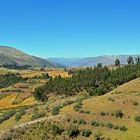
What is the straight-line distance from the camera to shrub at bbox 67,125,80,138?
4591cm

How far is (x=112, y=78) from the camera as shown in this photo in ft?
541

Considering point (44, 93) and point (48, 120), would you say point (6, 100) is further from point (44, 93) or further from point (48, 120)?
point (48, 120)

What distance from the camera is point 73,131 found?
152 feet

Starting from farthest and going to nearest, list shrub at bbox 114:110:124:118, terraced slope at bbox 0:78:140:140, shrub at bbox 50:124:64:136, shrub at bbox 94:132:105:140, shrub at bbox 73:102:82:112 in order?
1. shrub at bbox 73:102:82:112
2. shrub at bbox 114:110:124:118
3. shrub at bbox 50:124:64:136
4. terraced slope at bbox 0:78:140:140
5. shrub at bbox 94:132:105:140

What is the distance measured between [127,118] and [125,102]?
29.4 feet

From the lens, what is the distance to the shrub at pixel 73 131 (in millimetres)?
45906

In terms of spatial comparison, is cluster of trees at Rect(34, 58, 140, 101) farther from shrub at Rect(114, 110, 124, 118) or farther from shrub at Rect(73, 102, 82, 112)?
shrub at Rect(114, 110, 124, 118)

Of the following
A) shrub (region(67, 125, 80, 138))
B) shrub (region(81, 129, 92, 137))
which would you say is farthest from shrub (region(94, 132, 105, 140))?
shrub (region(67, 125, 80, 138))

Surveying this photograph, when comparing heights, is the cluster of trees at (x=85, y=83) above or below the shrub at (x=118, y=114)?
below

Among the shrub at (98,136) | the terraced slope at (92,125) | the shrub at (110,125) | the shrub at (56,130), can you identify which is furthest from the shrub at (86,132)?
the shrub at (110,125)

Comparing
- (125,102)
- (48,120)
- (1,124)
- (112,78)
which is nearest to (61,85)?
(112,78)

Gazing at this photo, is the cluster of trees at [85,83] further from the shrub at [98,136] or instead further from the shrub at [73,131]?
the shrub at [98,136]

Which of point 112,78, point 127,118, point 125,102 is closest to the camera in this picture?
point 127,118

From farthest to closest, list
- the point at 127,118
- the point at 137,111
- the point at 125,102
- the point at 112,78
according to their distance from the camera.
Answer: the point at 112,78, the point at 125,102, the point at 137,111, the point at 127,118
